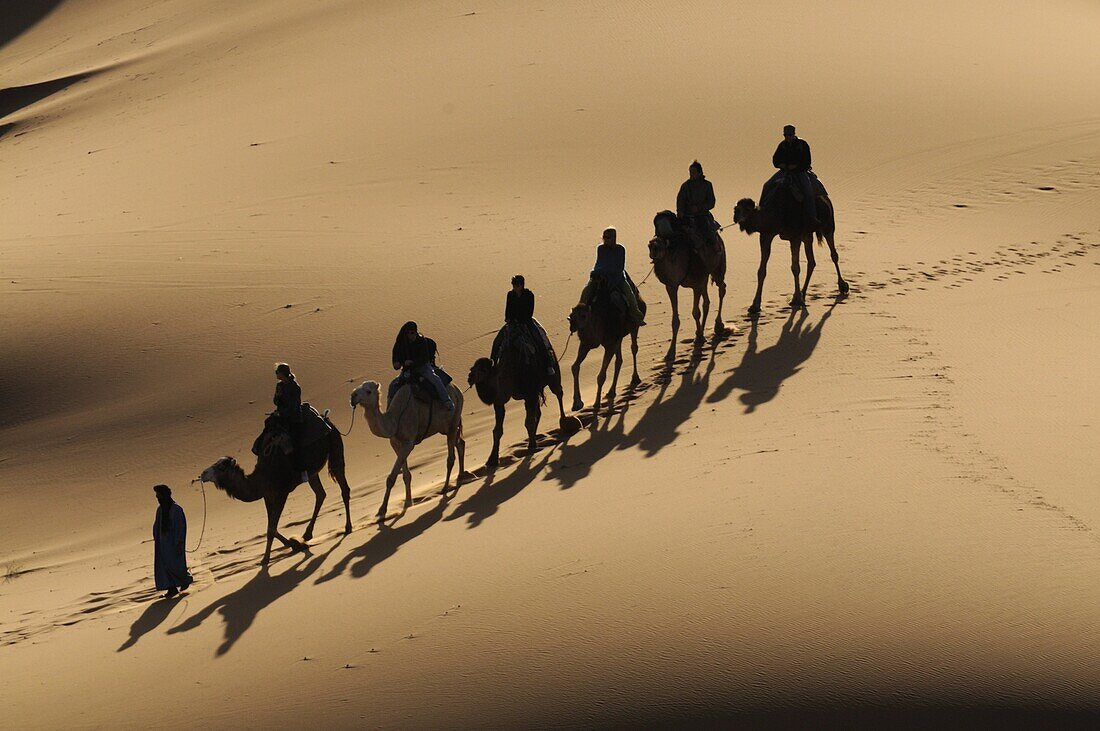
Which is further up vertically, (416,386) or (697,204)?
(697,204)

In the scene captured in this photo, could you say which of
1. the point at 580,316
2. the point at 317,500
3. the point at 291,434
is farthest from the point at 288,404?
the point at 580,316

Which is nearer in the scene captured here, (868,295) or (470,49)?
(868,295)

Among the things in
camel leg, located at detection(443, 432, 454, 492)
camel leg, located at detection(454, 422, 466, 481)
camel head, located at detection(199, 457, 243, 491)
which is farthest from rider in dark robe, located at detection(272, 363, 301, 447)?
camel leg, located at detection(454, 422, 466, 481)

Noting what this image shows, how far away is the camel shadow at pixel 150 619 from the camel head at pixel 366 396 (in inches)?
91.6

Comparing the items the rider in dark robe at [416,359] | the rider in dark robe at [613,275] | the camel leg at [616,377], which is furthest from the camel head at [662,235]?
the rider in dark robe at [416,359]

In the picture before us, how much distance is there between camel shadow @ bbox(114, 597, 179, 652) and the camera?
10730 mm

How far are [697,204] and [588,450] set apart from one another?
376cm

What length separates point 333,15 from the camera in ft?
135

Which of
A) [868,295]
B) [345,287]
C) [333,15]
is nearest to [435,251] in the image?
[345,287]

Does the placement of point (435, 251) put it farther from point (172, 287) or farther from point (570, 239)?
point (172, 287)

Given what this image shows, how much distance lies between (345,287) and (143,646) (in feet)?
34.2

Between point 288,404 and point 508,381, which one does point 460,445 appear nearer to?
point 508,381

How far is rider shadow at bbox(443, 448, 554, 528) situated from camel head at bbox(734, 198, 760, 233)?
15.7ft

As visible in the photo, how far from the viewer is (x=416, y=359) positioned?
42.9ft
